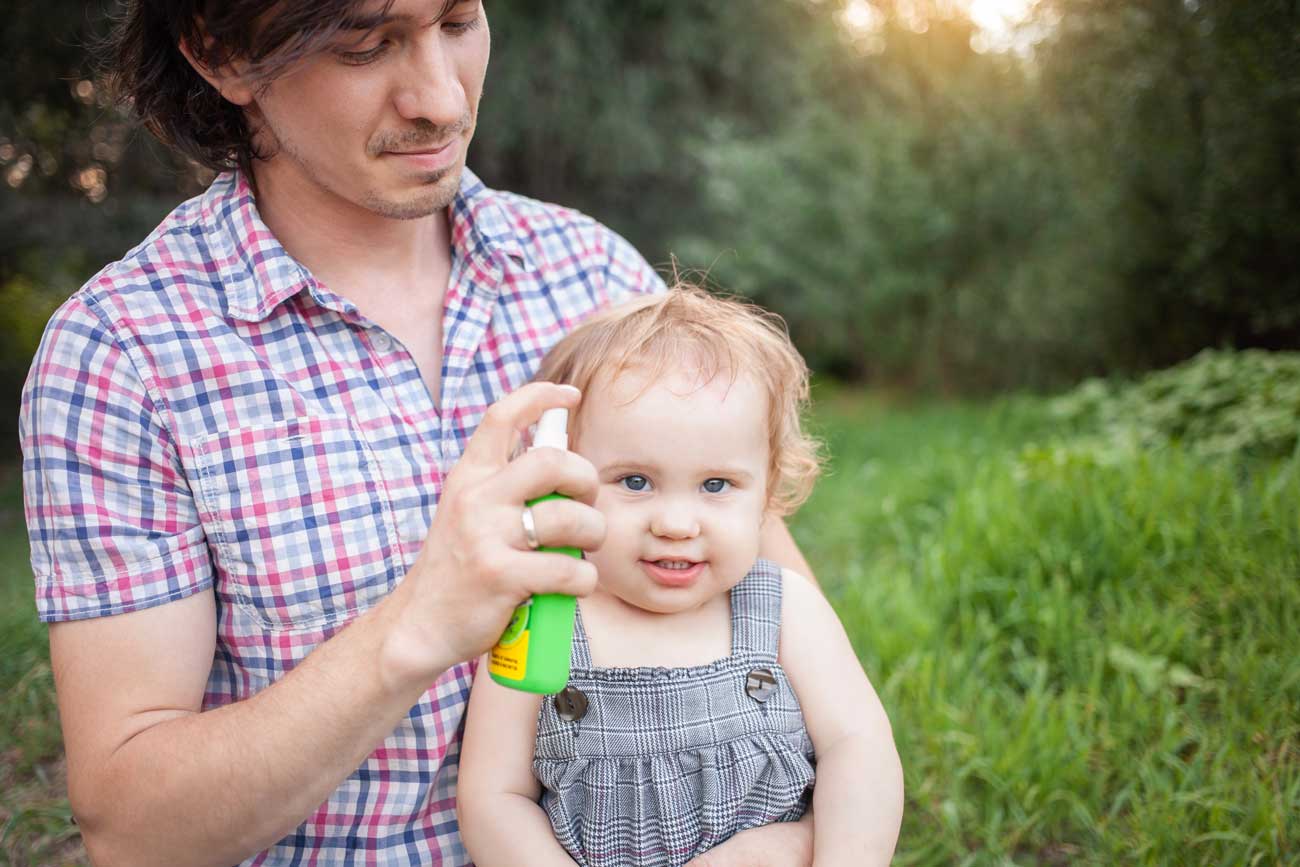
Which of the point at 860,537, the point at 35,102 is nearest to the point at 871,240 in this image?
the point at 860,537

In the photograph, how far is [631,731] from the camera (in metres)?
1.46

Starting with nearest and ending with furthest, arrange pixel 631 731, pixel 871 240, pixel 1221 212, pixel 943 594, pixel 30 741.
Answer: pixel 631 731
pixel 30 741
pixel 943 594
pixel 1221 212
pixel 871 240

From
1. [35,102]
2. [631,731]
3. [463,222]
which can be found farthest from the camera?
[35,102]

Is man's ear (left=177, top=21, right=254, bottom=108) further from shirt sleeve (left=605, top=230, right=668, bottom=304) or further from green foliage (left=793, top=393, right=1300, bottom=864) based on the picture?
green foliage (left=793, top=393, right=1300, bottom=864)

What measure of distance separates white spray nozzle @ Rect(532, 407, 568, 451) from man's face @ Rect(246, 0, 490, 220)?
556 mm

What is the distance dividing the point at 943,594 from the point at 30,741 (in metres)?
2.48

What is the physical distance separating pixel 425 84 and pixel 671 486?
706mm

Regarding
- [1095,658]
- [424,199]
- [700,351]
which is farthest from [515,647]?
[1095,658]

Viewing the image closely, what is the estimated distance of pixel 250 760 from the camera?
1.18m

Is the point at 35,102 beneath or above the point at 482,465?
above

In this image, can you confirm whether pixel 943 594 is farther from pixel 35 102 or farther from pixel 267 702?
pixel 35 102

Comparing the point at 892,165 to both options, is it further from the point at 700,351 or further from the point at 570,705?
the point at 570,705

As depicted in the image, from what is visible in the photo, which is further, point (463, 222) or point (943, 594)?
point (943, 594)

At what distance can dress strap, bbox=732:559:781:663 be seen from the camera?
5.06 feet
